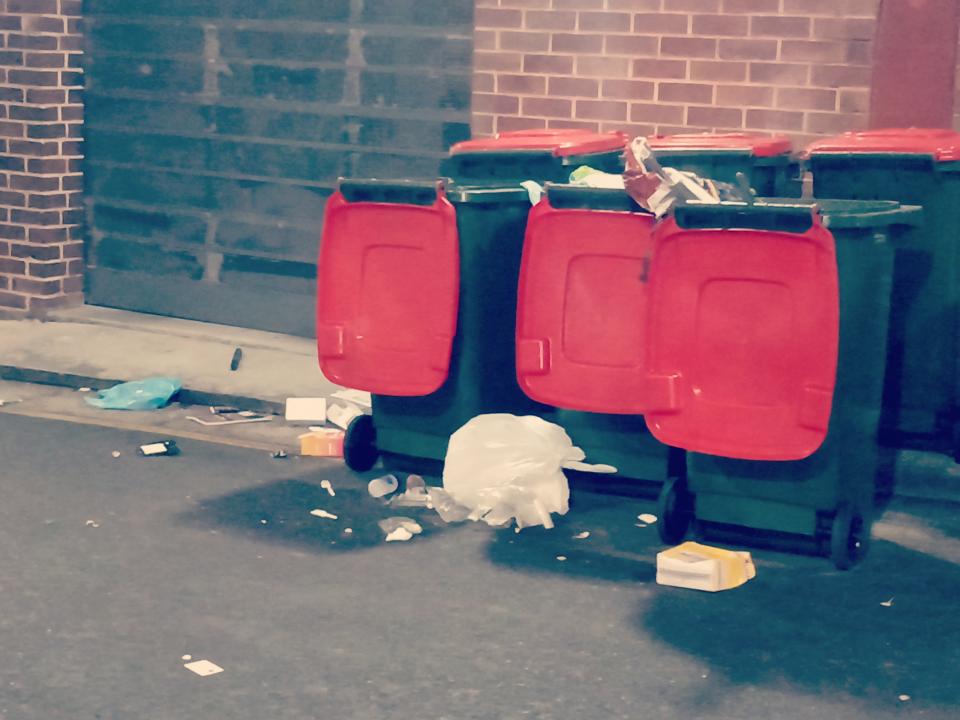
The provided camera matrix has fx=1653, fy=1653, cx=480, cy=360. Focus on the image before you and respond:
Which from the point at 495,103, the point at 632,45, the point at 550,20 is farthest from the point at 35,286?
the point at 632,45

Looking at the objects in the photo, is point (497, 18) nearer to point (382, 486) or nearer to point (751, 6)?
point (751, 6)

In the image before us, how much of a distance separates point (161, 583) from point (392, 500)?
4.14ft

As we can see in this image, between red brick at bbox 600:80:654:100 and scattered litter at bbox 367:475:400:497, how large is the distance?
254 cm

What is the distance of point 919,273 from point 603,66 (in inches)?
89.1

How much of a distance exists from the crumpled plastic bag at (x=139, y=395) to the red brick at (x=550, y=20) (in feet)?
8.31

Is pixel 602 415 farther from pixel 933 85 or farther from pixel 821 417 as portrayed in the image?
pixel 933 85

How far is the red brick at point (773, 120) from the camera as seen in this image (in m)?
7.68

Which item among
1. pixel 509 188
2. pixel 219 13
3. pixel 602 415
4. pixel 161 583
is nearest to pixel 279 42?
pixel 219 13

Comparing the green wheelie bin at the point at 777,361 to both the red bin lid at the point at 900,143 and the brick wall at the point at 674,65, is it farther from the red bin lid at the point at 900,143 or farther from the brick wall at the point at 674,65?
the brick wall at the point at 674,65

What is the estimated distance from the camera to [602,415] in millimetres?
6344

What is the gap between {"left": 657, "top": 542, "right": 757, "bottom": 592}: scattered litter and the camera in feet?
17.9

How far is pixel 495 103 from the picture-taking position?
336 inches

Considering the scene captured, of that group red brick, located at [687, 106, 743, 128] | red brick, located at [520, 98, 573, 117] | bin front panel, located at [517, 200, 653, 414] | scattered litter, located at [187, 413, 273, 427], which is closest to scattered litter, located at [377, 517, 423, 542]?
bin front panel, located at [517, 200, 653, 414]

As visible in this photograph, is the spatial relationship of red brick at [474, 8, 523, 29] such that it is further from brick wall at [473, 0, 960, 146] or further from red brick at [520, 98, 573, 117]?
red brick at [520, 98, 573, 117]
